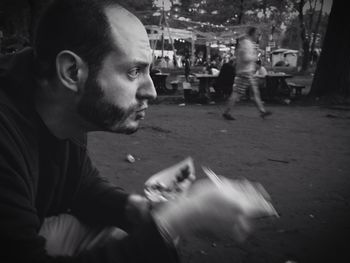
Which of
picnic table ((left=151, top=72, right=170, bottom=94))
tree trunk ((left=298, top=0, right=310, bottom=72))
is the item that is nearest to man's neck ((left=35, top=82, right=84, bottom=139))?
picnic table ((left=151, top=72, right=170, bottom=94))

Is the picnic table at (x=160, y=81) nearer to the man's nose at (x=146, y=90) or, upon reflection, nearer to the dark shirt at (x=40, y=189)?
the dark shirt at (x=40, y=189)

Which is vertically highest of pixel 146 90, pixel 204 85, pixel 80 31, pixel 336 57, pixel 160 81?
pixel 80 31

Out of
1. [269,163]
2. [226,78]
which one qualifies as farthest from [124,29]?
[226,78]

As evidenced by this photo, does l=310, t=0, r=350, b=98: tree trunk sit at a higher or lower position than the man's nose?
lower

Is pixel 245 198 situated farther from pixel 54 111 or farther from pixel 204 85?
pixel 204 85

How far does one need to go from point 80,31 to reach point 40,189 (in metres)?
0.62

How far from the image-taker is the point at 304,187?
167 inches

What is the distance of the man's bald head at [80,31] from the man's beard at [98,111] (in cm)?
6

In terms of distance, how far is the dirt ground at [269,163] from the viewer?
114 inches

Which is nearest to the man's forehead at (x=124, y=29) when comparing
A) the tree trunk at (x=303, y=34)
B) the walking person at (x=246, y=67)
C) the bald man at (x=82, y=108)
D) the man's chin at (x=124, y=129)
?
the bald man at (x=82, y=108)

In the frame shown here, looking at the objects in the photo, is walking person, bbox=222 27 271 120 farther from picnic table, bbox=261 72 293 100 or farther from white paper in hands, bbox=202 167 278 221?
white paper in hands, bbox=202 167 278 221

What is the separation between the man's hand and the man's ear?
0.57 metres

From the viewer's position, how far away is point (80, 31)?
1125 millimetres

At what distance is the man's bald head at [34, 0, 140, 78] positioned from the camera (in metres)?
1.13
